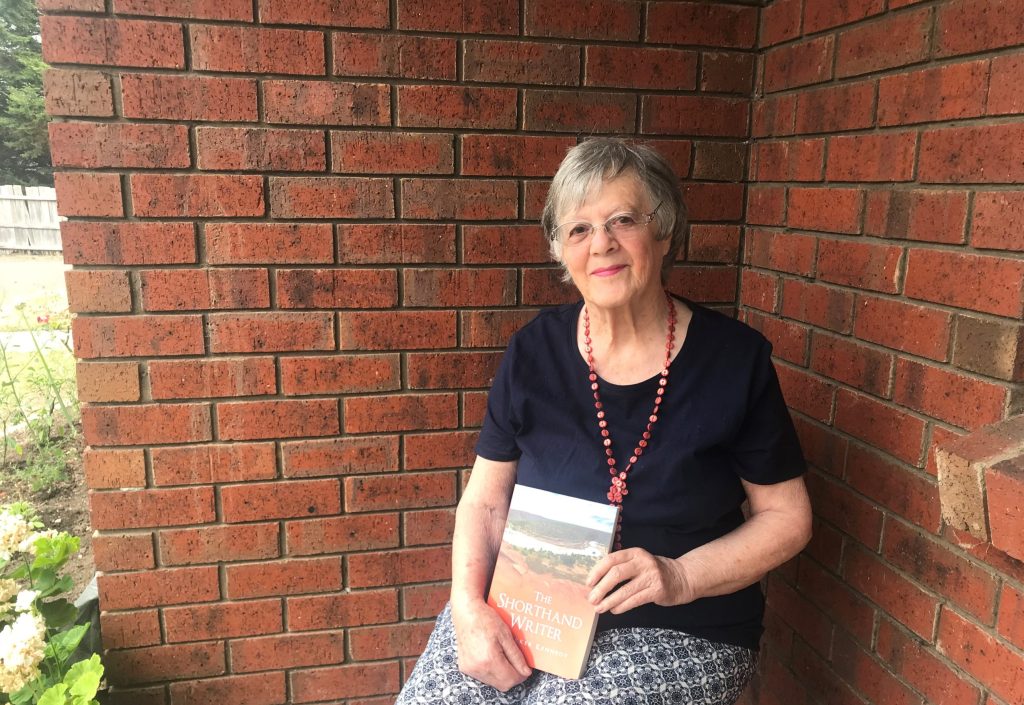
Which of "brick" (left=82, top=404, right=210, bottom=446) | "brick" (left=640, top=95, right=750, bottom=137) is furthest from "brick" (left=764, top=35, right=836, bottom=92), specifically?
"brick" (left=82, top=404, right=210, bottom=446)

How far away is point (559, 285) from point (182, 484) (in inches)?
46.9

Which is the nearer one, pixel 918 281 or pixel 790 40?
pixel 918 281

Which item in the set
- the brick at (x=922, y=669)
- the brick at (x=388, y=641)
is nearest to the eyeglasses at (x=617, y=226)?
the brick at (x=922, y=669)

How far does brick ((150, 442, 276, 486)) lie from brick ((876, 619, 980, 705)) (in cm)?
160

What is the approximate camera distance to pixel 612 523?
1.44 meters

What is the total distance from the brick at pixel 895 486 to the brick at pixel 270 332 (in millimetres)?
1383

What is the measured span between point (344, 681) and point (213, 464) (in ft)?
2.59

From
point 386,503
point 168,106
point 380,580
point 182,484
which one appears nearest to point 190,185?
point 168,106

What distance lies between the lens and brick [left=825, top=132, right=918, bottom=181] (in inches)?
59.8

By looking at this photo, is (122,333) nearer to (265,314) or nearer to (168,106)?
(265,314)

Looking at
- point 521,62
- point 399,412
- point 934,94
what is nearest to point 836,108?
point 934,94

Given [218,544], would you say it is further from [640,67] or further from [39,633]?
[640,67]

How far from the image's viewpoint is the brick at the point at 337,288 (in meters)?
1.90

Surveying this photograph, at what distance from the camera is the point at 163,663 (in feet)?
6.70
